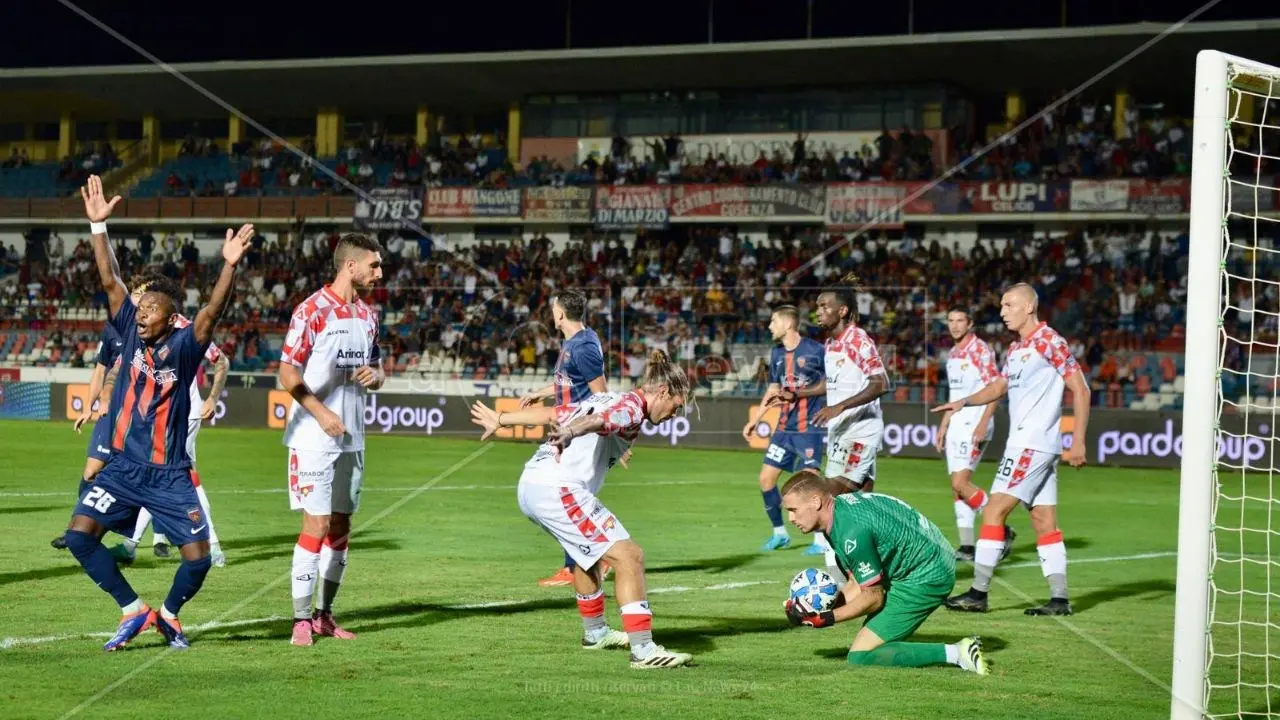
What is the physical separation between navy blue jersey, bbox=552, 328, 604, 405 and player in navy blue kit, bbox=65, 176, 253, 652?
367cm

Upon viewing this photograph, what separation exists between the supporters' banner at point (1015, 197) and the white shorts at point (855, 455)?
1176 inches

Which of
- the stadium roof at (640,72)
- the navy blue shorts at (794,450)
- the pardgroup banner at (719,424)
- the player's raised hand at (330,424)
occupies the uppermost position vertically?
the stadium roof at (640,72)

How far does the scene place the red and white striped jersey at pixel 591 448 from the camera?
311 inches

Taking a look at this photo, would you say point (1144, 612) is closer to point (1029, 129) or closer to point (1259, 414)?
point (1259, 414)

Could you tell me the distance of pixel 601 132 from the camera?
48812 millimetres

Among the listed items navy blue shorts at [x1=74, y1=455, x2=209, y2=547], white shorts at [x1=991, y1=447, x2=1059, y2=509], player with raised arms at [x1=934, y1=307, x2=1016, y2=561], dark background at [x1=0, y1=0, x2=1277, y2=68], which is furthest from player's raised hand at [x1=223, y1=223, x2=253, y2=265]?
dark background at [x1=0, y1=0, x2=1277, y2=68]

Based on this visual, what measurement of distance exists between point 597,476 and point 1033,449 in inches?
158

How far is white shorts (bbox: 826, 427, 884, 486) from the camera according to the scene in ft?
41.4

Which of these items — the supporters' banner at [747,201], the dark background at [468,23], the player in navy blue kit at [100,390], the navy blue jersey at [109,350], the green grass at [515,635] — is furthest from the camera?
the dark background at [468,23]

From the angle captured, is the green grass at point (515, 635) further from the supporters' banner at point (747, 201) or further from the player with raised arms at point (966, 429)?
the supporters' banner at point (747, 201)

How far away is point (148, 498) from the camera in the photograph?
811cm

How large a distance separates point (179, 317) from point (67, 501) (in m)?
8.90

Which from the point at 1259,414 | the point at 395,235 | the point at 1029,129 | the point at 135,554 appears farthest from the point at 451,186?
the point at 135,554

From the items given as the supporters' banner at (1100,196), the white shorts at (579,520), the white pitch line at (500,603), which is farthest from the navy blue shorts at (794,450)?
the supporters' banner at (1100,196)
